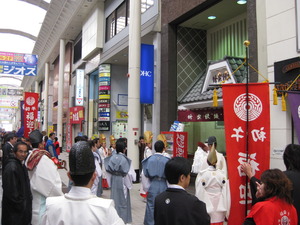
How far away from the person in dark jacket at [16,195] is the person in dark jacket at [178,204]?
2325mm

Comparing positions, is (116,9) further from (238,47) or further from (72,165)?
(72,165)

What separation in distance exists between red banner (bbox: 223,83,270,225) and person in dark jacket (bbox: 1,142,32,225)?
292 cm

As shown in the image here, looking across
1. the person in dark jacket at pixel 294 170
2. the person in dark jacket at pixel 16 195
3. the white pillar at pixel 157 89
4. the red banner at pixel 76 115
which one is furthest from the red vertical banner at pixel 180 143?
the red banner at pixel 76 115

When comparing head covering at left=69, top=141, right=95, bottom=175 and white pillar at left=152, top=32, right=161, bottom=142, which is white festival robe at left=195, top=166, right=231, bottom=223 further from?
white pillar at left=152, top=32, right=161, bottom=142

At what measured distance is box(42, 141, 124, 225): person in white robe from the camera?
1.80 metres

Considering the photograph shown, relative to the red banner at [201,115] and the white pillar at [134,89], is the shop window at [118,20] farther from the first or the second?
the red banner at [201,115]

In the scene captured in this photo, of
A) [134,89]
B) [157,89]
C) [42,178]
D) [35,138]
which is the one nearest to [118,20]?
[157,89]

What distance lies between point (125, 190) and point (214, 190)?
2374 millimetres

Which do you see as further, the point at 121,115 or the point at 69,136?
the point at 69,136

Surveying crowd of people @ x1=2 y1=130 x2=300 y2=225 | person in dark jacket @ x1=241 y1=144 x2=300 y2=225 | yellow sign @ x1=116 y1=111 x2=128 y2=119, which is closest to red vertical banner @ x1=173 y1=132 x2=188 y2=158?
crowd of people @ x1=2 y1=130 x2=300 y2=225

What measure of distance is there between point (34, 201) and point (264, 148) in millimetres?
3408

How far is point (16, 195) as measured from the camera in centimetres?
403

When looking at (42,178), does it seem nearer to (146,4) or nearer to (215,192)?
(215,192)

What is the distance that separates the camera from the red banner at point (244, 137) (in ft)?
14.0
